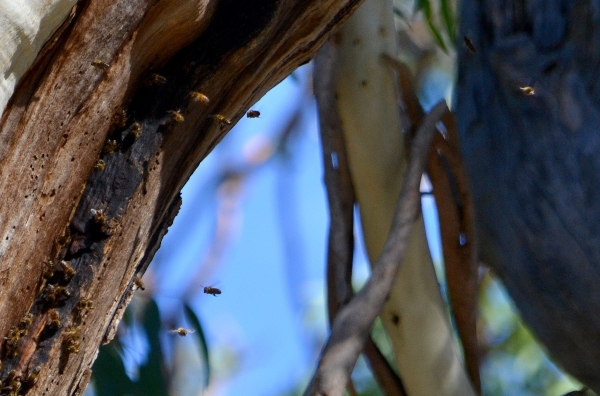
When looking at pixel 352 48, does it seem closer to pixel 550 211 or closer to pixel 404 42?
pixel 550 211

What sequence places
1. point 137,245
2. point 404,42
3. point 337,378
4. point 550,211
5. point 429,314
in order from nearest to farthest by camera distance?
point 137,245, point 337,378, point 550,211, point 429,314, point 404,42

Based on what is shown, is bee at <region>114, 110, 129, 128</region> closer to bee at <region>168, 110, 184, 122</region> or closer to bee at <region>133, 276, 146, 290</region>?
bee at <region>168, 110, 184, 122</region>

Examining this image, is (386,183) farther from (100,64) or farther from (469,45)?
(100,64)

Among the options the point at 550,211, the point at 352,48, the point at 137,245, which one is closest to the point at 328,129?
the point at 352,48

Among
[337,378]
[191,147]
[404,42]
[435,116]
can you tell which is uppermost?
[404,42]

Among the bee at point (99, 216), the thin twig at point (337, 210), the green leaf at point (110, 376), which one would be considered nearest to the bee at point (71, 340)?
the bee at point (99, 216)

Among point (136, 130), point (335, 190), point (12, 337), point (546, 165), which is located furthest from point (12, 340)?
point (546, 165)

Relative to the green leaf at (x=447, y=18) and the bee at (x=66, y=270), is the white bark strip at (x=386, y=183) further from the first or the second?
the bee at (x=66, y=270)
